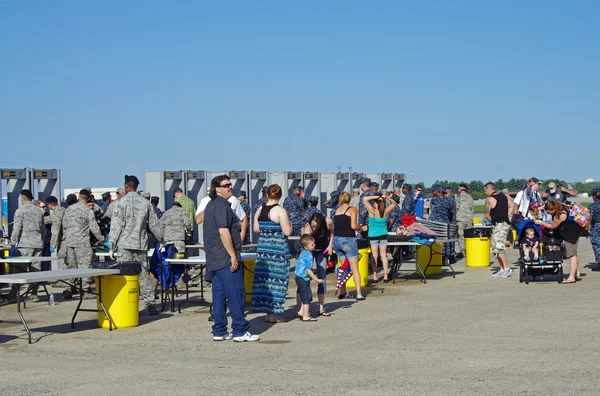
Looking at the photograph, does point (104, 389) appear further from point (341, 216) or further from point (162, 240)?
point (162, 240)

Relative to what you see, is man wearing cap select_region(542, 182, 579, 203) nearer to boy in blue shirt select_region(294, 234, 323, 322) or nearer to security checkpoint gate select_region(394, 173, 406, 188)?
boy in blue shirt select_region(294, 234, 323, 322)

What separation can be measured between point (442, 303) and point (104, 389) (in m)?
6.93

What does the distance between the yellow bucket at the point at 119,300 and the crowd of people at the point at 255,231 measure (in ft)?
2.87

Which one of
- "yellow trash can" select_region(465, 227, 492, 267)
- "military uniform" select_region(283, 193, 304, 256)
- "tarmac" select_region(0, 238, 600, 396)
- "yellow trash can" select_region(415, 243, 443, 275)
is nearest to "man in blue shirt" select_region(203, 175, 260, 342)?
"tarmac" select_region(0, 238, 600, 396)

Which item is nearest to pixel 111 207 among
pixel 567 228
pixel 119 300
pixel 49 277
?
pixel 119 300

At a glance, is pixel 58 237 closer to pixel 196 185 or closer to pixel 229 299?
pixel 229 299

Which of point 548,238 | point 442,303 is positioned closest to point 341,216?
point 442,303

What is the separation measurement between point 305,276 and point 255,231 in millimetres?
947

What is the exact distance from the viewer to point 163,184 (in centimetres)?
2220

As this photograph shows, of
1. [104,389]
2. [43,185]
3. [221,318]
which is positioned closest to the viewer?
[104,389]

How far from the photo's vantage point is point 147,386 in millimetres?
7605

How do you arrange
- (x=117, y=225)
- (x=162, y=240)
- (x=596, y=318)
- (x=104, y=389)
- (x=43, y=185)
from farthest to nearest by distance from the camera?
(x=43, y=185) < (x=162, y=240) < (x=117, y=225) < (x=596, y=318) < (x=104, y=389)

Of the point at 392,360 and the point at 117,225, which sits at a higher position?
the point at 117,225

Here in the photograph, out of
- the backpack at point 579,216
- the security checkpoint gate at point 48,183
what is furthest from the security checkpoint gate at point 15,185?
the backpack at point 579,216
